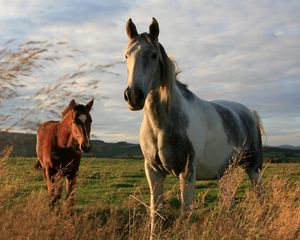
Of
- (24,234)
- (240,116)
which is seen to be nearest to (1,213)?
(24,234)

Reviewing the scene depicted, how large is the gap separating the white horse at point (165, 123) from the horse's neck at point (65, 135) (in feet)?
12.2

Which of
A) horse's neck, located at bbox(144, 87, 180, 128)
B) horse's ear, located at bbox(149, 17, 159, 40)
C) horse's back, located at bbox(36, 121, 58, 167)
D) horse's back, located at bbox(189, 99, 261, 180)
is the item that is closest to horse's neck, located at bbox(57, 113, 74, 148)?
horse's back, located at bbox(36, 121, 58, 167)

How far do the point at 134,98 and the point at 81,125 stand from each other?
405 cm

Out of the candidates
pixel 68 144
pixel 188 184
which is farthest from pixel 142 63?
pixel 68 144

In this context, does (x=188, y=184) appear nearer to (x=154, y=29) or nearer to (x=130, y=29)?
(x=154, y=29)

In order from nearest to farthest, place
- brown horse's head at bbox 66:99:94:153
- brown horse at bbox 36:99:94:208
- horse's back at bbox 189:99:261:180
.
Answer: horse's back at bbox 189:99:261:180 < brown horse's head at bbox 66:99:94:153 < brown horse at bbox 36:99:94:208

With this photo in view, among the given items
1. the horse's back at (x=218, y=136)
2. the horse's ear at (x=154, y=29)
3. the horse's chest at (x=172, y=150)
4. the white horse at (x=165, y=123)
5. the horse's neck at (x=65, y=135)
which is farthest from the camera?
the horse's neck at (x=65, y=135)

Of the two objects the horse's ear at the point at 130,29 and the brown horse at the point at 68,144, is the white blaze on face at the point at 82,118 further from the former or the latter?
the horse's ear at the point at 130,29

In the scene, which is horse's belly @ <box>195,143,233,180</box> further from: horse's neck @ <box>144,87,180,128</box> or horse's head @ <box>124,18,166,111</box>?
horse's head @ <box>124,18,166,111</box>

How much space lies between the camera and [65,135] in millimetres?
9328

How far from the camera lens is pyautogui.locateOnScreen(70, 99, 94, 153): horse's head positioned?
328 inches

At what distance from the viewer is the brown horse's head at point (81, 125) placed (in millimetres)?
8305

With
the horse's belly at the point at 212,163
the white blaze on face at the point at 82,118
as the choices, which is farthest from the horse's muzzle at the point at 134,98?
the white blaze on face at the point at 82,118

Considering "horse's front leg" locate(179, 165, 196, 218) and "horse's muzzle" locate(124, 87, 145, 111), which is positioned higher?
"horse's muzzle" locate(124, 87, 145, 111)
